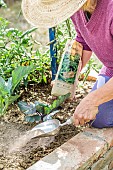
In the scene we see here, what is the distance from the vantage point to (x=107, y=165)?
79.0 inches

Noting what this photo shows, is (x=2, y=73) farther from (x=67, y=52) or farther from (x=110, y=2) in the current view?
(x=110, y=2)

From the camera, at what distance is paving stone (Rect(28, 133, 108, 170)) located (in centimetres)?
174

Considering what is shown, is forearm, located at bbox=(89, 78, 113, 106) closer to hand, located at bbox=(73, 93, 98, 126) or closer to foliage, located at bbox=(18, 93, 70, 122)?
hand, located at bbox=(73, 93, 98, 126)

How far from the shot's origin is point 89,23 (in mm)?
1883

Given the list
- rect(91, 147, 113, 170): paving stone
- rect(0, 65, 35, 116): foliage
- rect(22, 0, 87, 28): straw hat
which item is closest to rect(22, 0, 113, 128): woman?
rect(22, 0, 87, 28): straw hat

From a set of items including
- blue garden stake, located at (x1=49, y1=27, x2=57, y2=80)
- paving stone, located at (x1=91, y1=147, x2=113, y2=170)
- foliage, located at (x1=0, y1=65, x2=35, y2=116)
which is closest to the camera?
paving stone, located at (x1=91, y1=147, x2=113, y2=170)

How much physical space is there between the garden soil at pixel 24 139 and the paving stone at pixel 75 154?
0.12 meters

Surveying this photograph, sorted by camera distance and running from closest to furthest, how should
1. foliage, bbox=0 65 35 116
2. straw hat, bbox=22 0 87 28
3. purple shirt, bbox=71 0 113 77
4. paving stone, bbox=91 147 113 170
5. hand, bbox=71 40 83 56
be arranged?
1. straw hat, bbox=22 0 87 28
2. purple shirt, bbox=71 0 113 77
3. paving stone, bbox=91 147 113 170
4. foliage, bbox=0 65 35 116
5. hand, bbox=71 40 83 56

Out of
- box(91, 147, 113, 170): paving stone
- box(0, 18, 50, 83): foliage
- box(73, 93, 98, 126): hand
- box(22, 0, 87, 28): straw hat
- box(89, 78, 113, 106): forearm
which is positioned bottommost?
box(91, 147, 113, 170): paving stone

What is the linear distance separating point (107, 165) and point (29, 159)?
1.17 ft

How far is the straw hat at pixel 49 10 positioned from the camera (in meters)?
1.67

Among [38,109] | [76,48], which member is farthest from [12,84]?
[76,48]

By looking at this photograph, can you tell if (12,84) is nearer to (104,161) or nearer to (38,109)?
(38,109)

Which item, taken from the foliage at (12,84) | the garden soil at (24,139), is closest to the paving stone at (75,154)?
the garden soil at (24,139)
